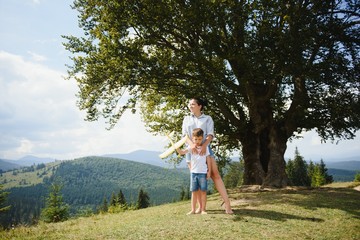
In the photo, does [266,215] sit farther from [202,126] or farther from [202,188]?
[202,126]

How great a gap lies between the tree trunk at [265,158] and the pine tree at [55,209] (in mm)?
18187

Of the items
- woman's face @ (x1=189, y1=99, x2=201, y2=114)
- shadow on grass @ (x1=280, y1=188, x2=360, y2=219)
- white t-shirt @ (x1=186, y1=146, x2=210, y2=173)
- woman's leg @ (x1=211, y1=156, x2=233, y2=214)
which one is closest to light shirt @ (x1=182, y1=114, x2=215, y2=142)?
woman's face @ (x1=189, y1=99, x2=201, y2=114)

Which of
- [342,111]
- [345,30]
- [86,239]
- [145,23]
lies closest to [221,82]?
[145,23]

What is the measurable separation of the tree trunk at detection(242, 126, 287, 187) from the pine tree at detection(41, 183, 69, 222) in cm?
1819

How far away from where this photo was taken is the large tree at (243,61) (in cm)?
1420

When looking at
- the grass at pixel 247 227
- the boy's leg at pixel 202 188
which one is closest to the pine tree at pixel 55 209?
the grass at pixel 247 227

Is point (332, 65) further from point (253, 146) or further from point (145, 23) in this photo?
point (145, 23)

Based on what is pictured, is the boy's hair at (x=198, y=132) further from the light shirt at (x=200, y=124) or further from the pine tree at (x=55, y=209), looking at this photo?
the pine tree at (x=55, y=209)

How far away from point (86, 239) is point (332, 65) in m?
14.9

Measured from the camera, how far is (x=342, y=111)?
18.0 meters

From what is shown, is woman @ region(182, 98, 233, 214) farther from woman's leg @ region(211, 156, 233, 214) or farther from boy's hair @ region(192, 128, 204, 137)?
boy's hair @ region(192, 128, 204, 137)

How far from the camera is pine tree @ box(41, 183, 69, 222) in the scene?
86.0ft

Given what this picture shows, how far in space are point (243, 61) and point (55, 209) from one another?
23438 mm

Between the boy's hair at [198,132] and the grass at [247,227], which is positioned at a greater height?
the boy's hair at [198,132]
